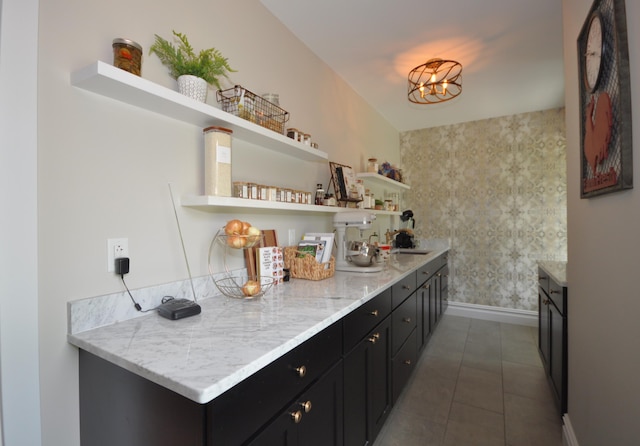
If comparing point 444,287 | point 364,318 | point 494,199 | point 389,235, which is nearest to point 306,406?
point 364,318

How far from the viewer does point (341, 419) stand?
125 cm

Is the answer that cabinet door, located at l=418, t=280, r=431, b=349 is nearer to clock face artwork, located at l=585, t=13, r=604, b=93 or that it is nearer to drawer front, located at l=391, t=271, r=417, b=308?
drawer front, located at l=391, t=271, r=417, b=308

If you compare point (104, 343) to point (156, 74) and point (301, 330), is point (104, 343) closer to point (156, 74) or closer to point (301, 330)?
point (301, 330)

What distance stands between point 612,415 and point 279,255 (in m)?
1.50

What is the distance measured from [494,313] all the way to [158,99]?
13.7 ft

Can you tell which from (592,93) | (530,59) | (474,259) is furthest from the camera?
(474,259)

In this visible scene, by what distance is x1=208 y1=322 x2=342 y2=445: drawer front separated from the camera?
0.72 m

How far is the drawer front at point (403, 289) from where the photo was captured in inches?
73.9

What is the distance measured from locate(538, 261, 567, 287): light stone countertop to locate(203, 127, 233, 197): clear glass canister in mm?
1963

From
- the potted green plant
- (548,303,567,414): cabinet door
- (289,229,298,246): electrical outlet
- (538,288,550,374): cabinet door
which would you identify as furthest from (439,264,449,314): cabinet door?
the potted green plant

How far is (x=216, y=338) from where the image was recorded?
0.93 m

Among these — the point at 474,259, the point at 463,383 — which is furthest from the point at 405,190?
the point at 463,383

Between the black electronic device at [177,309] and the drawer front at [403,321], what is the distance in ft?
3.92

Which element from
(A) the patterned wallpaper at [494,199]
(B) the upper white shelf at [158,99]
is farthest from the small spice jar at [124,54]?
(A) the patterned wallpaper at [494,199]
